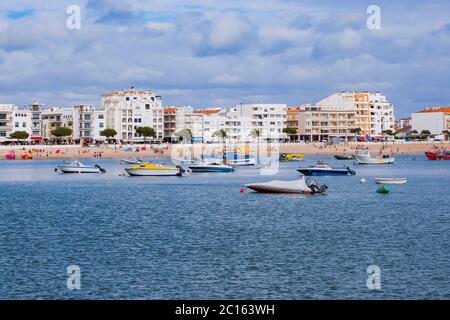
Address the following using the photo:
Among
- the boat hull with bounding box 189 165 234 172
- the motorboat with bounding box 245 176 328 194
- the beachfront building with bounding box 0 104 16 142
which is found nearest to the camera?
the motorboat with bounding box 245 176 328 194

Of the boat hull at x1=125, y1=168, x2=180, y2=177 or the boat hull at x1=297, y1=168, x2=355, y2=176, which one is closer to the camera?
the boat hull at x1=297, y1=168, x2=355, y2=176

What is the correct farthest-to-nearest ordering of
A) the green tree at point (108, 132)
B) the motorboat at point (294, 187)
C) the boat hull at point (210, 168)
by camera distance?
the green tree at point (108, 132) → the boat hull at point (210, 168) → the motorboat at point (294, 187)

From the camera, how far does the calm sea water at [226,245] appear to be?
30141 millimetres

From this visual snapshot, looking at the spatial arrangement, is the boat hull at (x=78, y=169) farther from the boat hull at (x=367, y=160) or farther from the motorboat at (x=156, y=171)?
the boat hull at (x=367, y=160)

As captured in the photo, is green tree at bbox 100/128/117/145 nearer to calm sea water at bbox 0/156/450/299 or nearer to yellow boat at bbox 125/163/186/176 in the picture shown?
yellow boat at bbox 125/163/186/176

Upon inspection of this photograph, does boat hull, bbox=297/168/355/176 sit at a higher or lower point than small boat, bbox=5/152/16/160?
lower

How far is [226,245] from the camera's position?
39.7 metres

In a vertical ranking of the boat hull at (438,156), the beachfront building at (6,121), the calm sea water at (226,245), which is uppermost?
the beachfront building at (6,121)

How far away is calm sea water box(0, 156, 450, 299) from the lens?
30.1m

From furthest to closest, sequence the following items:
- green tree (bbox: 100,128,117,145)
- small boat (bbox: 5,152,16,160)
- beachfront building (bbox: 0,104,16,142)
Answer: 1. green tree (bbox: 100,128,117,145)
2. beachfront building (bbox: 0,104,16,142)
3. small boat (bbox: 5,152,16,160)

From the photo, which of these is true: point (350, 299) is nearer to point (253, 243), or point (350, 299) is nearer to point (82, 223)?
point (253, 243)

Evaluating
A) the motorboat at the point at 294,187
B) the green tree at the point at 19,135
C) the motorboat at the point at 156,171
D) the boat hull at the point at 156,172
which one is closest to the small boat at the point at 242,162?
the motorboat at the point at 156,171

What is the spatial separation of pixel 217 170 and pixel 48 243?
2503 inches

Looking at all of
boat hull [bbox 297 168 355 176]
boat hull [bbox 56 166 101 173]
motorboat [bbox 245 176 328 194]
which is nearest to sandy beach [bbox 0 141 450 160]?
boat hull [bbox 56 166 101 173]
